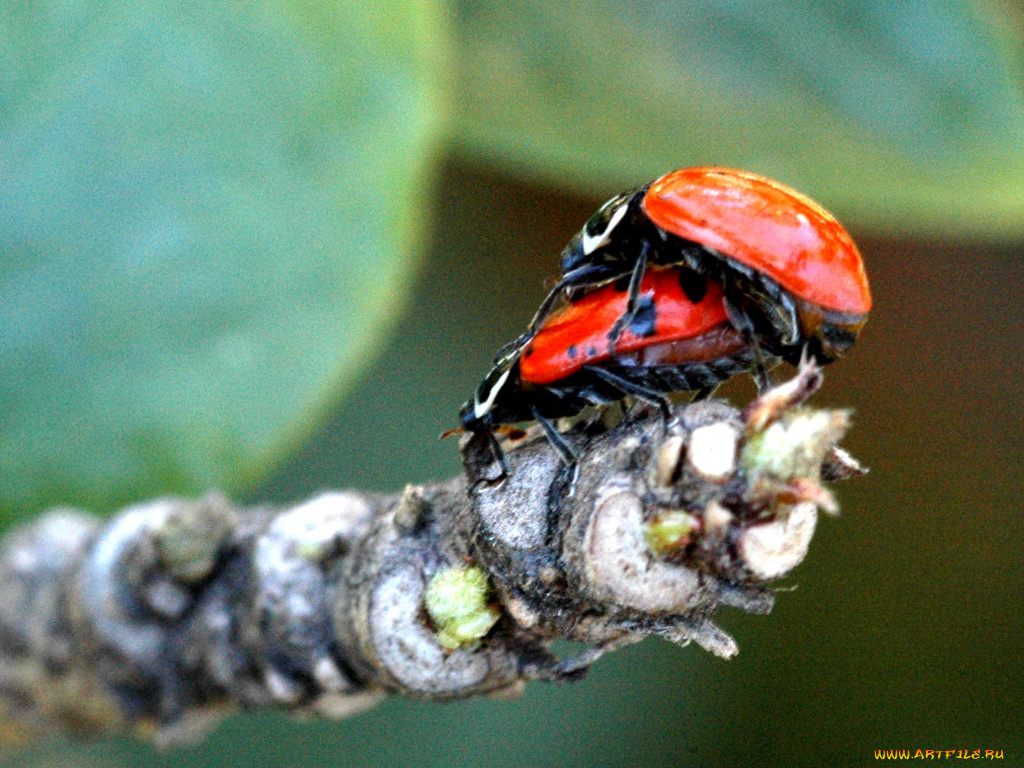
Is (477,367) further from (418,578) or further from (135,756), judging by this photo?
(418,578)

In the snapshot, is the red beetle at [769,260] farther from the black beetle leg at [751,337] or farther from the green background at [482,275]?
A: the green background at [482,275]

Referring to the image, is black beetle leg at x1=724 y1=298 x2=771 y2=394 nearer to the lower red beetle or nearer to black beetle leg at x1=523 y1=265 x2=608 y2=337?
the lower red beetle

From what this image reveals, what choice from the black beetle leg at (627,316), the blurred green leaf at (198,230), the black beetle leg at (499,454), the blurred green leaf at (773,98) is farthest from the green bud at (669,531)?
the blurred green leaf at (773,98)

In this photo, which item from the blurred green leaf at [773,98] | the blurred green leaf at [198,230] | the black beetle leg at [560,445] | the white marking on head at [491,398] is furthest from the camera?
the blurred green leaf at [773,98]

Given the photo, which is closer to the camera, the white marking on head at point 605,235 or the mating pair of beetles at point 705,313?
the mating pair of beetles at point 705,313

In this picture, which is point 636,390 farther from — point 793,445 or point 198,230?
point 198,230

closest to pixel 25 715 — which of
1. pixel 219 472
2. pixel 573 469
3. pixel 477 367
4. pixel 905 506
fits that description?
pixel 219 472
